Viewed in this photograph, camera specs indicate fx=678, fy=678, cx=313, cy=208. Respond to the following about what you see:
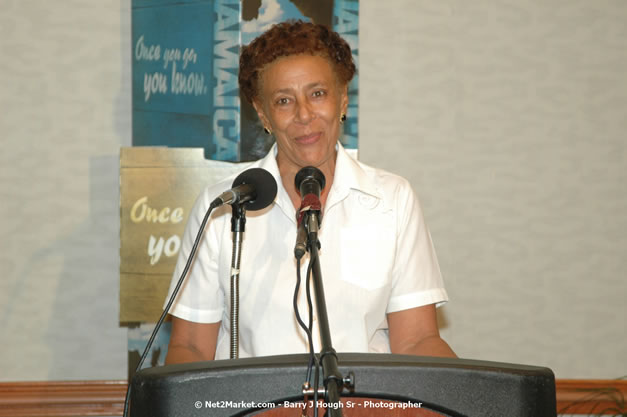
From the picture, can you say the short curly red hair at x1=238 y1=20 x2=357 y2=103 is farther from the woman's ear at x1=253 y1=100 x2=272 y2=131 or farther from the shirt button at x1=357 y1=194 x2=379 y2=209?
the shirt button at x1=357 y1=194 x2=379 y2=209

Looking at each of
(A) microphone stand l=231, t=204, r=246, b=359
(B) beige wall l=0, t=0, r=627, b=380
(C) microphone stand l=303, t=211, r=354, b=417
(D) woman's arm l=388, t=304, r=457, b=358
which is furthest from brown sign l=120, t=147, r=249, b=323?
(C) microphone stand l=303, t=211, r=354, b=417

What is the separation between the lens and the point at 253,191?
48.9 inches

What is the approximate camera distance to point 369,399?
0.89 m

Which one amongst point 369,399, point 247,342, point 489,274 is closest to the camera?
point 369,399

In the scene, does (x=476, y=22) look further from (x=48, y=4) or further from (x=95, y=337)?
(x=95, y=337)

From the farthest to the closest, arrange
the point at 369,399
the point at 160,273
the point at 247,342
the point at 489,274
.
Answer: the point at 489,274
the point at 160,273
the point at 247,342
the point at 369,399

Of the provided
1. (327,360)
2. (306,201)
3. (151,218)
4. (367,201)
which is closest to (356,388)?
Result: (327,360)

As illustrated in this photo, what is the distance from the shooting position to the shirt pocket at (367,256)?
1.78m

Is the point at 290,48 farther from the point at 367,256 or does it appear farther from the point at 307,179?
the point at 307,179

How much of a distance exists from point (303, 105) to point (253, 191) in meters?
0.56

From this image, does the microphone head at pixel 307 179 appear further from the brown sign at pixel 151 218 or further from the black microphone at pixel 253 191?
the brown sign at pixel 151 218

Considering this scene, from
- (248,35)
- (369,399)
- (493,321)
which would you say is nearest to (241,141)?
Answer: (248,35)

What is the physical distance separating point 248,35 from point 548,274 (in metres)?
1.49

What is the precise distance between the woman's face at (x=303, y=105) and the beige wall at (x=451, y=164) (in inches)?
33.5
